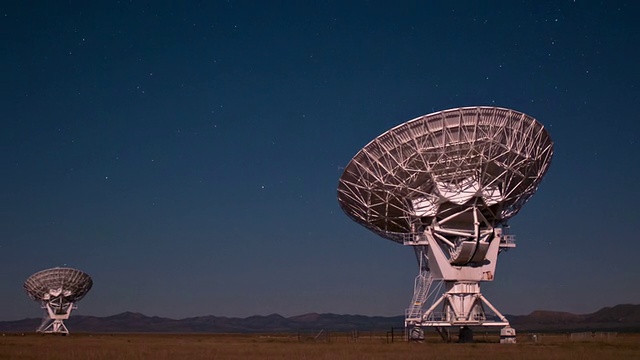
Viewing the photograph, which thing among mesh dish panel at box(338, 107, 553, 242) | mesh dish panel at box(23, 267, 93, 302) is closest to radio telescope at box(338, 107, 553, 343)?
mesh dish panel at box(338, 107, 553, 242)

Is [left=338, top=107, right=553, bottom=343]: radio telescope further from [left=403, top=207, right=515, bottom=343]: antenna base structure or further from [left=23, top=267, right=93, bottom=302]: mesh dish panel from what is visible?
[left=23, top=267, right=93, bottom=302]: mesh dish panel

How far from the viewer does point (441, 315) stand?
5428 cm

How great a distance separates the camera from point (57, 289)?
9762 cm

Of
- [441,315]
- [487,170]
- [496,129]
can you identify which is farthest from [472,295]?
[496,129]

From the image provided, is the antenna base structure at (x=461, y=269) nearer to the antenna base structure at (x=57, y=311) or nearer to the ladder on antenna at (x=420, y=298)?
the ladder on antenna at (x=420, y=298)

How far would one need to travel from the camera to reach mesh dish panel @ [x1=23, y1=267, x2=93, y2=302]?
96625 mm

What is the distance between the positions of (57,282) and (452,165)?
215 ft

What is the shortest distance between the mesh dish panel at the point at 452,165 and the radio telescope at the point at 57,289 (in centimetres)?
5571

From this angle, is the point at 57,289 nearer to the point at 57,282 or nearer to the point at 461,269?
the point at 57,282

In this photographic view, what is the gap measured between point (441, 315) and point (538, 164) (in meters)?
13.0

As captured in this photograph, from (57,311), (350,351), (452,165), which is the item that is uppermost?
(452,165)

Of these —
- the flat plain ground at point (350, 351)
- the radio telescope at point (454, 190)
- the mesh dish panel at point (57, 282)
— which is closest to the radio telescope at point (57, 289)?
the mesh dish panel at point (57, 282)

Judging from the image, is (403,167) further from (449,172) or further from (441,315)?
(441,315)

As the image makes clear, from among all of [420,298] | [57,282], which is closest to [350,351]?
[420,298]
